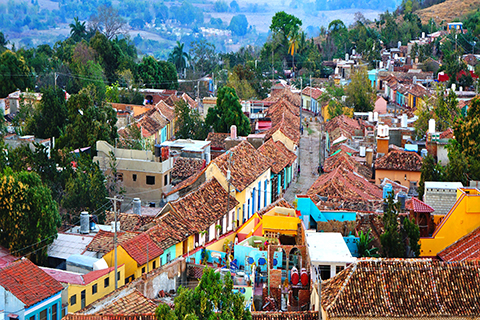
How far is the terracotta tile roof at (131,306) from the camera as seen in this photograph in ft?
79.9

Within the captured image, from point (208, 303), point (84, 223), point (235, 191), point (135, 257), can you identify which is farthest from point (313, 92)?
point (208, 303)

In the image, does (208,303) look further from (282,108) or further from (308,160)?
(282,108)

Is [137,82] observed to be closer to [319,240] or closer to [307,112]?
[307,112]

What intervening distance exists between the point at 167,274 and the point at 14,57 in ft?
225

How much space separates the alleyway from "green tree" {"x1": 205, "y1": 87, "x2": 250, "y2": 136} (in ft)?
19.4

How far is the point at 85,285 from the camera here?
30062 millimetres

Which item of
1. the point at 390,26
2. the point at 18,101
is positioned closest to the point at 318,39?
the point at 390,26

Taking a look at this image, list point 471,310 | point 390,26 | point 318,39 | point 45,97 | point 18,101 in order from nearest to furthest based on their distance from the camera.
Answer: point 471,310
point 45,97
point 18,101
point 390,26
point 318,39

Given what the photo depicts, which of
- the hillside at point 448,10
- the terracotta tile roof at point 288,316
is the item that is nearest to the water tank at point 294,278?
the terracotta tile roof at point 288,316

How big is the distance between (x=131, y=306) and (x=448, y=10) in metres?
130

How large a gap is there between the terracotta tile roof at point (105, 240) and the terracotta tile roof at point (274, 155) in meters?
18.0

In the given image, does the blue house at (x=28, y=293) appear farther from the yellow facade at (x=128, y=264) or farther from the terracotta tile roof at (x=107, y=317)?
the terracotta tile roof at (x=107, y=317)

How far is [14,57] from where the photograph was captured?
9056cm

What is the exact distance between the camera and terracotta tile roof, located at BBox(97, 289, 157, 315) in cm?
2437
